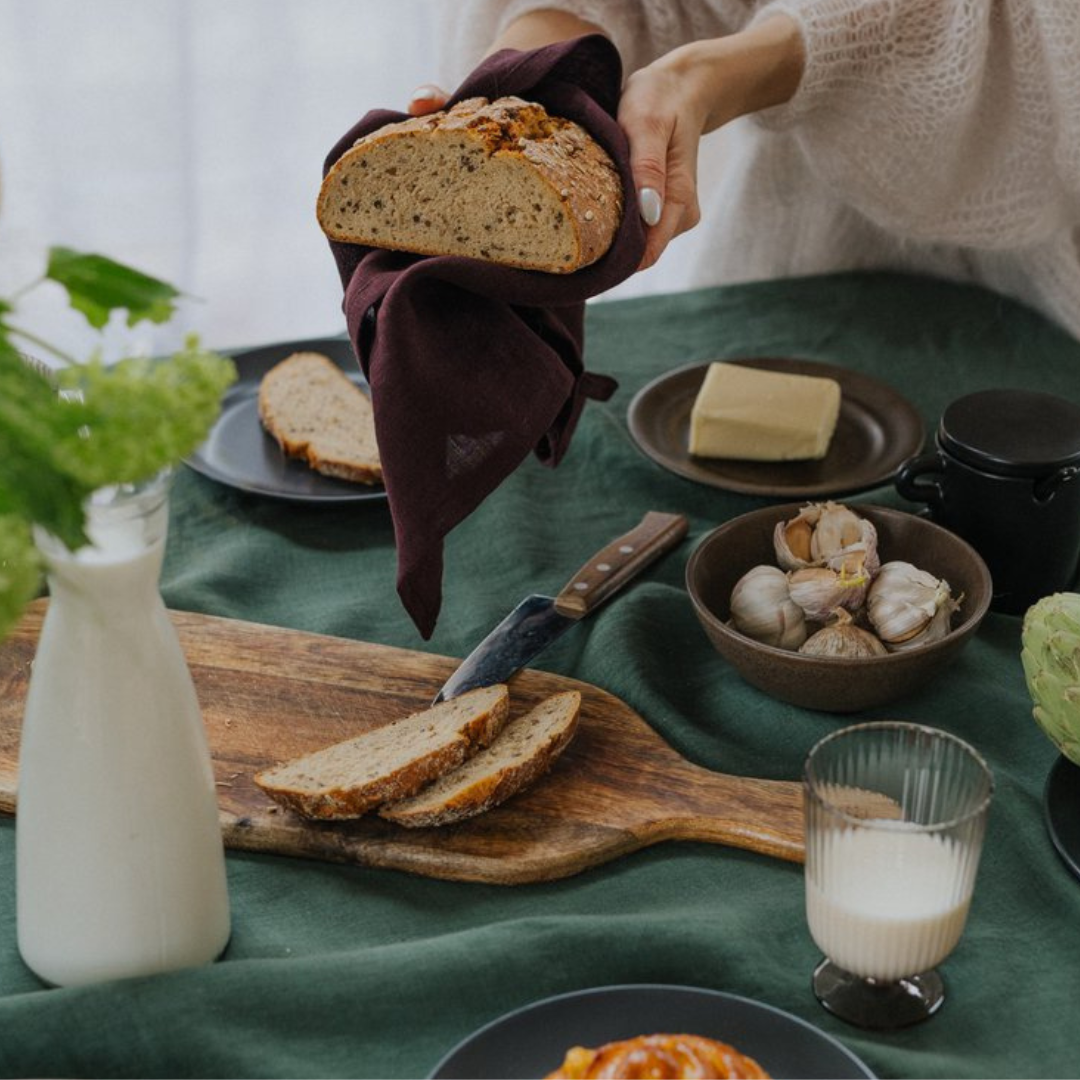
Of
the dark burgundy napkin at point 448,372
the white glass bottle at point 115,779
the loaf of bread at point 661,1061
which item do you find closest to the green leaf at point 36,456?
the white glass bottle at point 115,779

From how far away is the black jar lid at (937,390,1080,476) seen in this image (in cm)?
117

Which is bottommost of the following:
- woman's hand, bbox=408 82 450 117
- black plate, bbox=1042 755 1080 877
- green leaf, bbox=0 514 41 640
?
black plate, bbox=1042 755 1080 877

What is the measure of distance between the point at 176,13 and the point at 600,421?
1.78m

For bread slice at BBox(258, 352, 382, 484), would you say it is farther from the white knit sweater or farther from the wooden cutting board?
the white knit sweater

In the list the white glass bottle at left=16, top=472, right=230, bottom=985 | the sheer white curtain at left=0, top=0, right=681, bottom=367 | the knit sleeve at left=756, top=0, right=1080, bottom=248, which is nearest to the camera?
the white glass bottle at left=16, top=472, right=230, bottom=985

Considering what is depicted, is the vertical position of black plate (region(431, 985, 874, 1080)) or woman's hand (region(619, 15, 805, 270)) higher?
woman's hand (region(619, 15, 805, 270))

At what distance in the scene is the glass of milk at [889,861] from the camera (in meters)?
0.82

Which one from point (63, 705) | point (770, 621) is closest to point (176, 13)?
point (770, 621)

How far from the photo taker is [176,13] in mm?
2895

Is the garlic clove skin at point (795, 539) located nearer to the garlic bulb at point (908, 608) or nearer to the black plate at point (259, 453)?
the garlic bulb at point (908, 608)

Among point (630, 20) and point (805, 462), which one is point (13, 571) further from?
point (630, 20)

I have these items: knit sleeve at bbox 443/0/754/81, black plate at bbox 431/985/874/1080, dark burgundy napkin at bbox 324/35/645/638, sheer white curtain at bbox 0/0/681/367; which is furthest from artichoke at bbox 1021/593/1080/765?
sheer white curtain at bbox 0/0/681/367

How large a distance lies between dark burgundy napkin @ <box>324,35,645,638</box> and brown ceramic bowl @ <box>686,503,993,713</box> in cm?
18

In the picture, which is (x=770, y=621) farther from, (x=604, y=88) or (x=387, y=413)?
(x=604, y=88)
